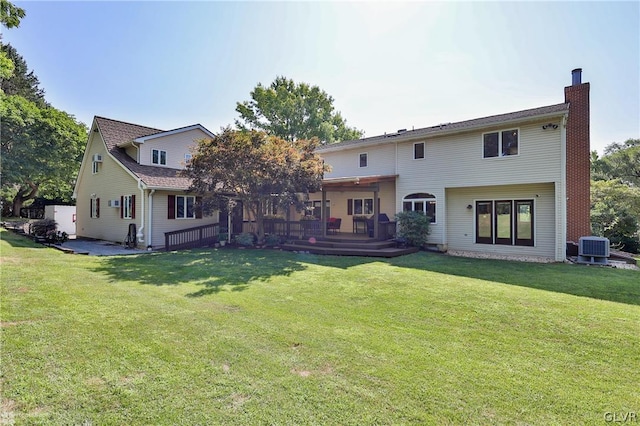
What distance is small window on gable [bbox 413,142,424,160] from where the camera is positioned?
14.6m

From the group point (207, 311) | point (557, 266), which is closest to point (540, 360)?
point (207, 311)

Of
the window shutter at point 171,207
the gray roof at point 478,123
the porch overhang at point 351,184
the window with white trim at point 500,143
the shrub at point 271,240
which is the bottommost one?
the shrub at point 271,240

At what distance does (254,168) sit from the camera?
1302cm

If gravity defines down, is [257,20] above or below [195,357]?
above

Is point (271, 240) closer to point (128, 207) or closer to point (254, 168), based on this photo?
point (254, 168)

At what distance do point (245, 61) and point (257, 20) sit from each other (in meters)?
4.18

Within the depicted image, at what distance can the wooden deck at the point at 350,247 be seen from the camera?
39.6 ft

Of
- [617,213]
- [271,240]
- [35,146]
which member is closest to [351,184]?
[271,240]

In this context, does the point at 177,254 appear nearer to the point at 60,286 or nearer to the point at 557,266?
the point at 60,286

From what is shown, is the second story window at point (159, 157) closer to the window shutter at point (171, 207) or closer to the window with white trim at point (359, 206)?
the window shutter at point (171, 207)

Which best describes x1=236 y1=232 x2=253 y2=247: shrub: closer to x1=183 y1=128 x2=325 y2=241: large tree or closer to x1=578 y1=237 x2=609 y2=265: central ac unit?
x1=183 y1=128 x2=325 y2=241: large tree

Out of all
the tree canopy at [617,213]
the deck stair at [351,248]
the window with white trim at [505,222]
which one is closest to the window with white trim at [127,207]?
the deck stair at [351,248]

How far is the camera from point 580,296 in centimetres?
646

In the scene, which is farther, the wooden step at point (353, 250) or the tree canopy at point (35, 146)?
Result: the tree canopy at point (35, 146)
